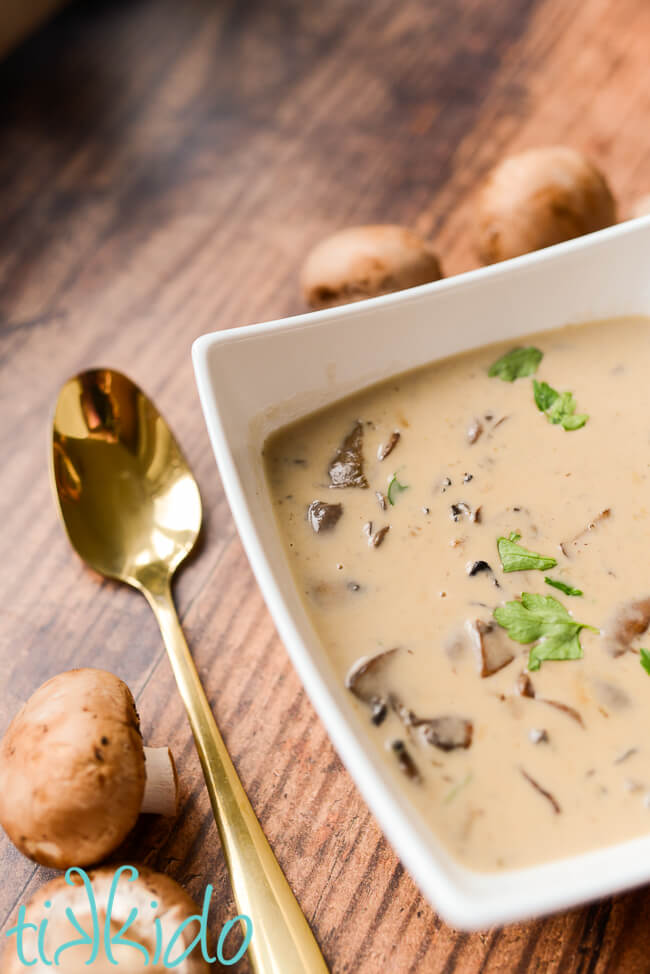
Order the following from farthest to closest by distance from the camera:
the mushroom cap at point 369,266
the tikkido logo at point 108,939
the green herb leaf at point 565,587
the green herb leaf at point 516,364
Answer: the mushroom cap at point 369,266 → the green herb leaf at point 516,364 → the green herb leaf at point 565,587 → the tikkido logo at point 108,939

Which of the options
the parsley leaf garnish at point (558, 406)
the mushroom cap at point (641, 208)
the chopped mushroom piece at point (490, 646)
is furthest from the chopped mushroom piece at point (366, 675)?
the mushroom cap at point (641, 208)

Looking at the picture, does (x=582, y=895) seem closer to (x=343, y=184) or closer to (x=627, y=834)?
(x=627, y=834)

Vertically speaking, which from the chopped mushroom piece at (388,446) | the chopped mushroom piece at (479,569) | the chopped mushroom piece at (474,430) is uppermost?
the chopped mushroom piece at (388,446)


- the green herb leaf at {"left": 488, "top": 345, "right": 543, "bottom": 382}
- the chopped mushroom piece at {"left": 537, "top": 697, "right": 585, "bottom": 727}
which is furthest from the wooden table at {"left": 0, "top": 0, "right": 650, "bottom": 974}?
the green herb leaf at {"left": 488, "top": 345, "right": 543, "bottom": 382}

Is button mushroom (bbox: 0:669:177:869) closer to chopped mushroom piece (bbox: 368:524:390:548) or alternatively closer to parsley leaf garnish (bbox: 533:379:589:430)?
chopped mushroom piece (bbox: 368:524:390:548)

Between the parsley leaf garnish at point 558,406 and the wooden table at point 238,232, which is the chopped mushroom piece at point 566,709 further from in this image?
the parsley leaf garnish at point 558,406

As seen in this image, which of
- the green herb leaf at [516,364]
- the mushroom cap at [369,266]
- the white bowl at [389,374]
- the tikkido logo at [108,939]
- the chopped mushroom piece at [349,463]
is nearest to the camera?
the white bowl at [389,374]

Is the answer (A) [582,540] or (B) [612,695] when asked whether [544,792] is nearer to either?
(B) [612,695]

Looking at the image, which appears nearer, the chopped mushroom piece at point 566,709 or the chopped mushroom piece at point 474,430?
the chopped mushroom piece at point 566,709
